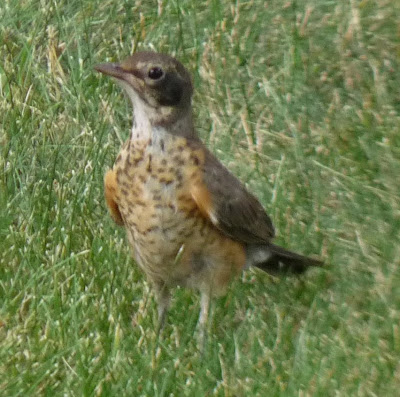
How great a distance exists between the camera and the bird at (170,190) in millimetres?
5395

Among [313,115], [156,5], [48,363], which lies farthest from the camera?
[156,5]

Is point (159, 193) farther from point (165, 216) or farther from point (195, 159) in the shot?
point (195, 159)

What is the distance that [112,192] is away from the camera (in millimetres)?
5617

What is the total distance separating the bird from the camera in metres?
5.39

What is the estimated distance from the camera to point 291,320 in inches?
227

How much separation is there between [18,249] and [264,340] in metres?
1.30

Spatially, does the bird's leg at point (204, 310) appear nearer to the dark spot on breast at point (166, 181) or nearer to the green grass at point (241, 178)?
the green grass at point (241, 178)

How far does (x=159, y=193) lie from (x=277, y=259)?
0.94 metres

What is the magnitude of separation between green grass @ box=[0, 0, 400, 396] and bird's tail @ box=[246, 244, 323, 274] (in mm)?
81

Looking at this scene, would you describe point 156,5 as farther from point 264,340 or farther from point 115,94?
point 264,340

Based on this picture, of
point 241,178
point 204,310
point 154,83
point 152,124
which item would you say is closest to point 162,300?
point 204,310

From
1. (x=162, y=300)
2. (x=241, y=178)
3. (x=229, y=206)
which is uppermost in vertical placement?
(x=229, y=206)

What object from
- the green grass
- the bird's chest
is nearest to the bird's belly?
the bird's chest

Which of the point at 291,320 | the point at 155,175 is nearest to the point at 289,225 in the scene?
the point at 291,320
